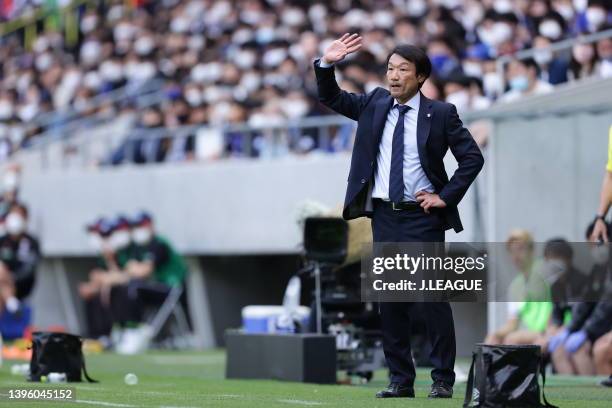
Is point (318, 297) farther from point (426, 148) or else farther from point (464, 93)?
point (464, 93)

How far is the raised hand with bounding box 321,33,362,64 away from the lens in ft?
27.8

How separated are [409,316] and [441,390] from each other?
487mm

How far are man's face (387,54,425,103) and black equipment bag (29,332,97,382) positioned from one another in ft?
10.4

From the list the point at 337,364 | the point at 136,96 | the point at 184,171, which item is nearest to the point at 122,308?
the point at 184,171

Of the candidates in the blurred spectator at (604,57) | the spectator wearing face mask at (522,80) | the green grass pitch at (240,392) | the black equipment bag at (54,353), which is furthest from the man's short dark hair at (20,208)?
the black equipment bag at (54,353)

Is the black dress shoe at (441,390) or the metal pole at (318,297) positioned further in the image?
the metal pole at (318,297)

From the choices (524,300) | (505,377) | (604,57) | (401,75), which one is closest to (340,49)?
(401,75)

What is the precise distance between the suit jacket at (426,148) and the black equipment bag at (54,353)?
2670 millimetres

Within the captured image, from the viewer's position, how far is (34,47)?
2991 cm

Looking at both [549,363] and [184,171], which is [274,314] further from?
[184,171]

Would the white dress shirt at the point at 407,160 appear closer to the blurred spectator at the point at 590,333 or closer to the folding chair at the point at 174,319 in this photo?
the blurred spectator at the point at 590,333

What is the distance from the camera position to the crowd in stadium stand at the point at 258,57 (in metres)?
16.8

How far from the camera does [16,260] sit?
20.9 meters

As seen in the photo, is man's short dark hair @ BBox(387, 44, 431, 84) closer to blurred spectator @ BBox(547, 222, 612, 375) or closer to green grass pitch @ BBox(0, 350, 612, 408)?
green grass pitch @ BBox(0, 350, 612, 408)
